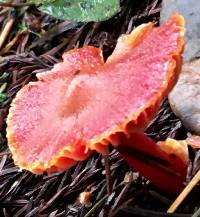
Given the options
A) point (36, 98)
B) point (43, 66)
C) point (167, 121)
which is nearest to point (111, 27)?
point (43, 66)

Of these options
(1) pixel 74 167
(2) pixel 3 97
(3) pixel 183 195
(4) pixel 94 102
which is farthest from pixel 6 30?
(3) pixel 183 195

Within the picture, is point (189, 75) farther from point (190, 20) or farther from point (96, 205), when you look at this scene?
point (96, 205)

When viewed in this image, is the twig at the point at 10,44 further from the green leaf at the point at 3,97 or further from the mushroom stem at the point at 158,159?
the mushroom stem at the point at 158,159

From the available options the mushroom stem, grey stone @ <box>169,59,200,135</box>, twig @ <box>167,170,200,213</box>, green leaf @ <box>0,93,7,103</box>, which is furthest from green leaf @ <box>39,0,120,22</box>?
twig @ <box>167,170,200,213</box>

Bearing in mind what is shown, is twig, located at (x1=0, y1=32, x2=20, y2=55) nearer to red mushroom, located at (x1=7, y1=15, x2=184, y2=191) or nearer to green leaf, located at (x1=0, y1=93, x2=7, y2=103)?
green leaf, located at (x1=0, y1=93, x2=7, y2=103)

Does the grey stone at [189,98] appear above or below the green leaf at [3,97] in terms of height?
above

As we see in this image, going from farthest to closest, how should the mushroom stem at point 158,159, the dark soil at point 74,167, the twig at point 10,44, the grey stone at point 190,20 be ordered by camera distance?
the twig at point 10,44 < the grey stone at point 190,20 < the dark soil at point 74,167 < the mushroom stem at point 158,159

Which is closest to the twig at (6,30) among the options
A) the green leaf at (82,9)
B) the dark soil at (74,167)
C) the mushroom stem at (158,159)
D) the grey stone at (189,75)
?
the dark soil at (74,167)

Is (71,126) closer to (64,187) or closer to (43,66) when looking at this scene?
(64,187)
